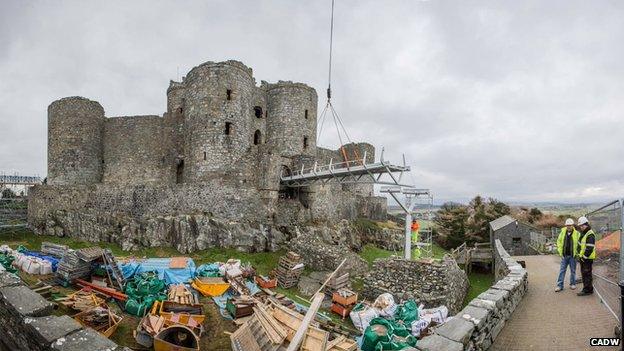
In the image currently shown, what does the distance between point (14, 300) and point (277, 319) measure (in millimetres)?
6551

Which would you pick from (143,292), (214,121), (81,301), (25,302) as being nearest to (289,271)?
(143,292)

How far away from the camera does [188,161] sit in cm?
2100

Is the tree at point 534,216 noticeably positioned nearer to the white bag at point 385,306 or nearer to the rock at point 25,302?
the white bag at point 385,306

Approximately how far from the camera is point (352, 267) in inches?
735

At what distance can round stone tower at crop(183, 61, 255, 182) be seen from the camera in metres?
20.3

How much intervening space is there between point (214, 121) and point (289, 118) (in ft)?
21.9

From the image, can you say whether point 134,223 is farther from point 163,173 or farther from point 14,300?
point 14,300

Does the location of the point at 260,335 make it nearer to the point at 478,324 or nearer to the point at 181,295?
the point at 181,295

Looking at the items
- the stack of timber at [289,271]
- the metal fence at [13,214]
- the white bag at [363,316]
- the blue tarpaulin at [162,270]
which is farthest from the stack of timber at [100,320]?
the metal fence at [13,214]

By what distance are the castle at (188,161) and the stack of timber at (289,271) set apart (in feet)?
12.0

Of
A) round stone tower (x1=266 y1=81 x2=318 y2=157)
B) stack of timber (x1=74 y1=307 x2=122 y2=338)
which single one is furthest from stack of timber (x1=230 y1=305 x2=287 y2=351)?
round stone tower (x1=266 y1=81 x2=318 y2=157)

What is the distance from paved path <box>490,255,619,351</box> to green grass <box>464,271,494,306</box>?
9.84 metres

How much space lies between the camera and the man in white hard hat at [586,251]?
709cm

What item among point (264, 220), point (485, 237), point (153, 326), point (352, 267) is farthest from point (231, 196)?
point (485, 237)
